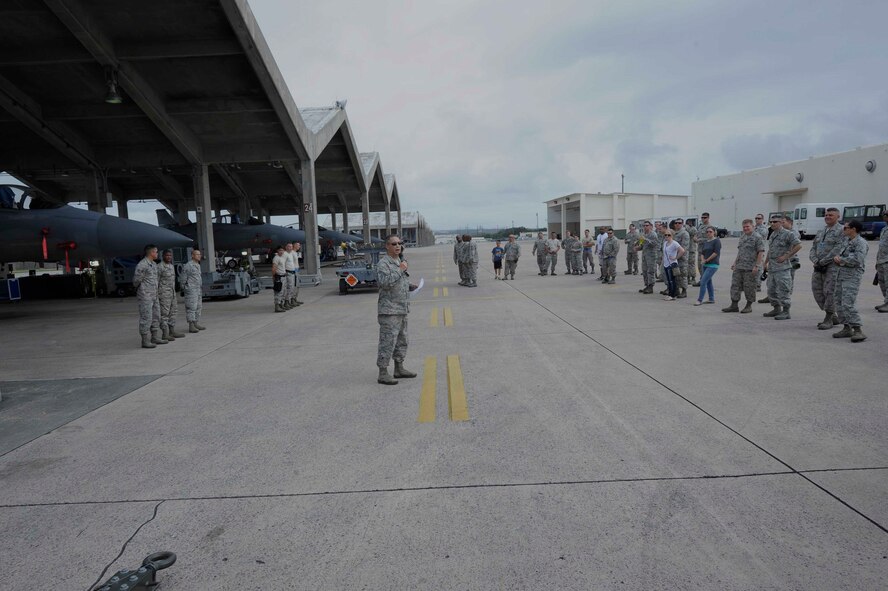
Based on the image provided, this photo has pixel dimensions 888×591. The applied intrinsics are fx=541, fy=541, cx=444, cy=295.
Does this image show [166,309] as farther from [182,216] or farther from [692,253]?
[182,216]

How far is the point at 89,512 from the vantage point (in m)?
3.39

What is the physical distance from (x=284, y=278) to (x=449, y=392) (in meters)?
8.62

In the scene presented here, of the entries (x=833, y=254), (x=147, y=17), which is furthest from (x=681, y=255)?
(x=147, y=17)

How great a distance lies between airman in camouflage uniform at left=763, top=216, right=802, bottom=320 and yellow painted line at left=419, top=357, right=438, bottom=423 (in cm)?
633

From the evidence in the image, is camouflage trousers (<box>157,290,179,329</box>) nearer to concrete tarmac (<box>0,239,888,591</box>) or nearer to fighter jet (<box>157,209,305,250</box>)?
concrete tarmac (<box>0,239,888,591</box>)

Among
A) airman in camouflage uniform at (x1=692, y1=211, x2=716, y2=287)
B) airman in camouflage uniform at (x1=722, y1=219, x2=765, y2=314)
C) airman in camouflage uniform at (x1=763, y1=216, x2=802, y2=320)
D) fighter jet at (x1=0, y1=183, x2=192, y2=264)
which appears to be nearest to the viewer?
airman in camouflage uniform at (x1=763, y1=216, x2=802, y2=320)

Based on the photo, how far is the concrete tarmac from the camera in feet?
8.95

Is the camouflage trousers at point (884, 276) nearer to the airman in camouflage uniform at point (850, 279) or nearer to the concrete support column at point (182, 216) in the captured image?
the airman in camouflage uniform at point (850, 279)

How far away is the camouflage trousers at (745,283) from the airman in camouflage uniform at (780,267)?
0.54m

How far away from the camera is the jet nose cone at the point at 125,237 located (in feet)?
43.0

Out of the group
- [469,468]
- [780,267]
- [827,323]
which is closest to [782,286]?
[780,267]

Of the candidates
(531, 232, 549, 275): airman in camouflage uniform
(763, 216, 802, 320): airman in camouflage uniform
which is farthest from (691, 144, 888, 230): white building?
(763, 216, 802, 320): airman in camouflage uniform

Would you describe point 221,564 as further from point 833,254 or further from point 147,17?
point 147,17

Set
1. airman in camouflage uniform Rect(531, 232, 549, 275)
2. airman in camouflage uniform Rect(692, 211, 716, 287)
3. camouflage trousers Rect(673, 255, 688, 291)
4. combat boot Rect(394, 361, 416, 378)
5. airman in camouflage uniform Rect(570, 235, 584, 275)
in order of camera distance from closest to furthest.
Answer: combat boot Rect(394, 361, 416, 378) < camouflage trousers Rect(673, 255, 688, 291) < airman in camouflage uniform Rect(692, 211, 716, 287) < airman in camouflage uniform Rect(531, 232, 549, 275) < airman in camouflage uniform Rect(570, 235, 584, 275)
